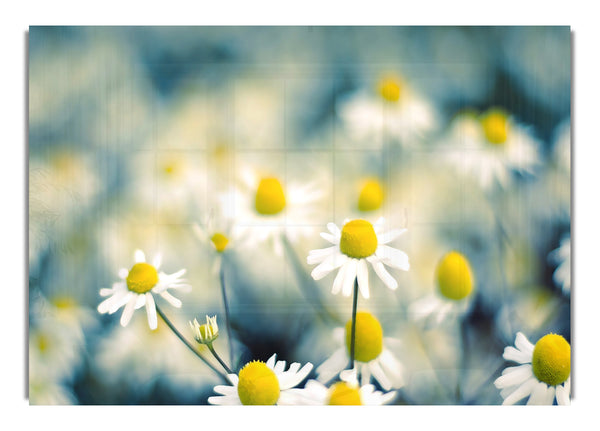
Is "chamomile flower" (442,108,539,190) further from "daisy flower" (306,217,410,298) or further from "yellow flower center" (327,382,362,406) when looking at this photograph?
"yellow flower center" (327,382,362,406)

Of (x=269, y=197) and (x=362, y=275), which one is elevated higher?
(x=269, y=197)

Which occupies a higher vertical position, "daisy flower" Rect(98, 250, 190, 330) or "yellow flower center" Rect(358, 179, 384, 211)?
"yellow flower center" Rect(358, 179, 384, 211)

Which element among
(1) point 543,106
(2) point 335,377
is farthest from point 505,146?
(2) point 335,377

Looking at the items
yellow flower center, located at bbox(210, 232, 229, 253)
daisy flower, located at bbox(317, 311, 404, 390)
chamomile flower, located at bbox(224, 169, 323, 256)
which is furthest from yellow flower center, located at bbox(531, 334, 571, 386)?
yellow flower center, located at bbox(210, 232, 229, 253)

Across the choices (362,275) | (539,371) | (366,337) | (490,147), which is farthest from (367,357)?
(490,147)

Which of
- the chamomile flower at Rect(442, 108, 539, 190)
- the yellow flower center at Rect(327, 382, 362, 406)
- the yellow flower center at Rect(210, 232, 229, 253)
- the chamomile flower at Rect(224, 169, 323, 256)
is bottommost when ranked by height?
the yellow flower center at Rect(327, 382, 362, 406)

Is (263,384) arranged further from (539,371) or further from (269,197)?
(539,371)

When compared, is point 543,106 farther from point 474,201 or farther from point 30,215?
point 30,215

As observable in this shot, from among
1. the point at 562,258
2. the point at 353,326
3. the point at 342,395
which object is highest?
the point at 562,258
